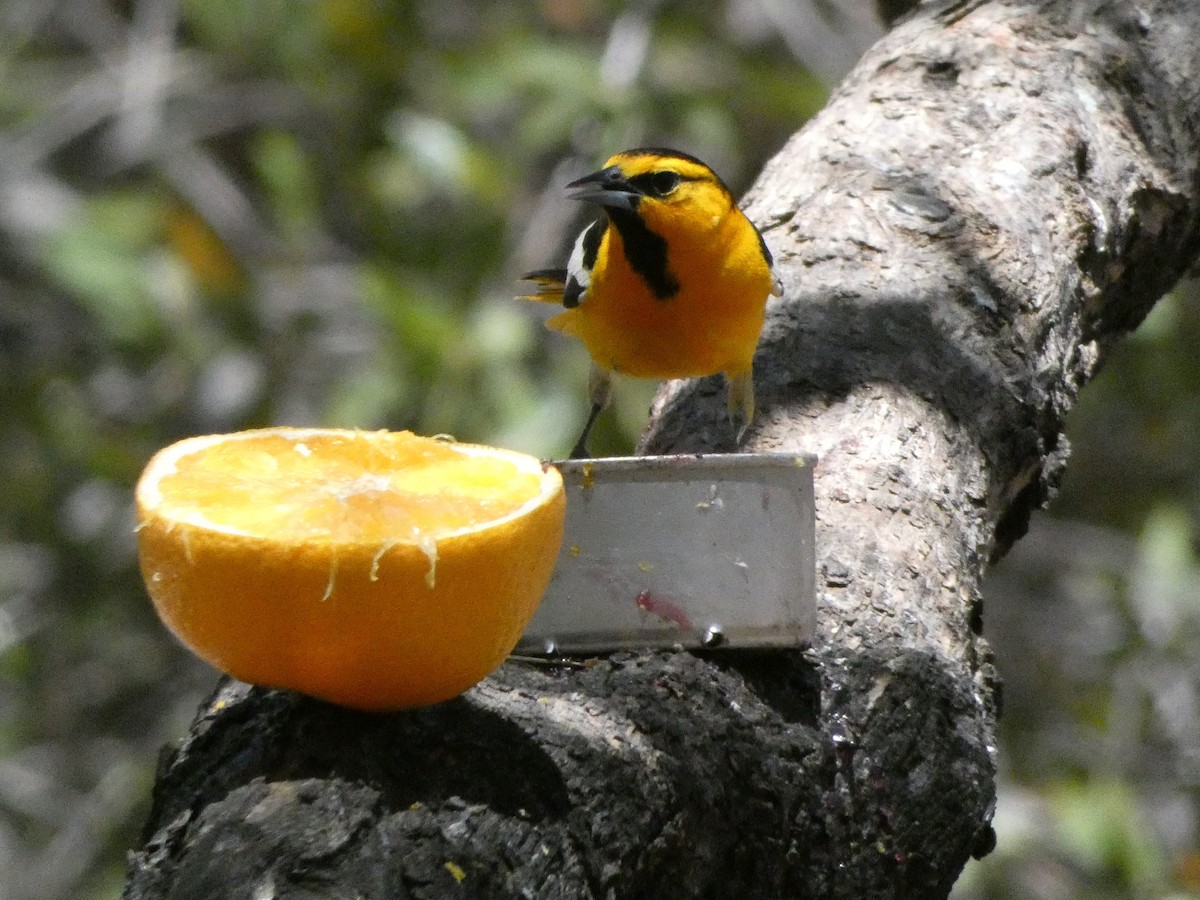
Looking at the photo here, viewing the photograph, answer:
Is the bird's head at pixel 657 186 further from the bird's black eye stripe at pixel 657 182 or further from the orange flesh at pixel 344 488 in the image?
the orange flesh at pixel 344 488

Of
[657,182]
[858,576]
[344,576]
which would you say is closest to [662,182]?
[657,182]

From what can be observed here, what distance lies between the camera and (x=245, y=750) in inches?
52.9

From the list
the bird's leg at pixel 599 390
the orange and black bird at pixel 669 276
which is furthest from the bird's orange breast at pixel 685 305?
the bird's leg at pixel 599 390

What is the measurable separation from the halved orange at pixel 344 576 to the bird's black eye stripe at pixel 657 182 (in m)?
1.59

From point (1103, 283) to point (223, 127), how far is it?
437 cm

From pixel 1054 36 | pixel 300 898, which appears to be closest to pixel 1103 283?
pixel 1054 36

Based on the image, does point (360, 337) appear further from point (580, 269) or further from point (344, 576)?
point (344, 576)

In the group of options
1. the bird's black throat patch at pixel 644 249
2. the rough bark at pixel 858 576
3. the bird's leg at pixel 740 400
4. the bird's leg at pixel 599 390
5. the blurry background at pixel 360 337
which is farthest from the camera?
the blurry background at pixel 360 337

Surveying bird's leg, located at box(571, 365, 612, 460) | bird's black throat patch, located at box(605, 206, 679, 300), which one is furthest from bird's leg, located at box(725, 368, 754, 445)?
bird's leg, located at box(571, 365, 612, 460)

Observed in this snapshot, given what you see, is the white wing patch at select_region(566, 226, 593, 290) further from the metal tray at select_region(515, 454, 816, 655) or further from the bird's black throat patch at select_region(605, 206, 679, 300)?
the metal tray at select_region(515, 454, 816, 655)

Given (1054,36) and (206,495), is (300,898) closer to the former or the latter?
(206,495)

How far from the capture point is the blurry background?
4.29 meters

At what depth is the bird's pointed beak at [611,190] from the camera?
2.92 meters

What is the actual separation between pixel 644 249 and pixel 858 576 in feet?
3.97
